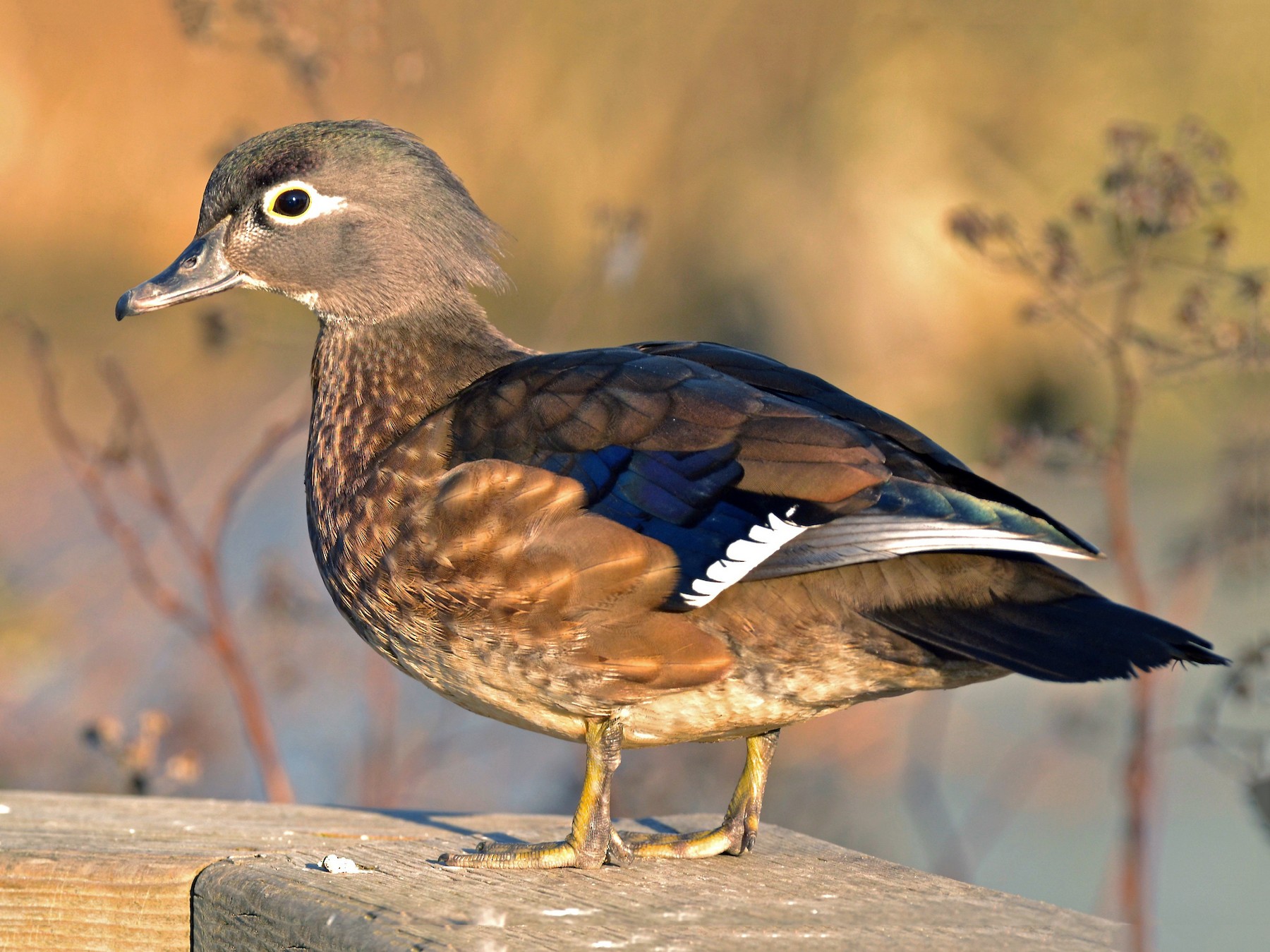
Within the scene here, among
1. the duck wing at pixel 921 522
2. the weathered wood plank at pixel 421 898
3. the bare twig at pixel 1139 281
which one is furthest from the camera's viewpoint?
the bare twig at pixel 1139 281

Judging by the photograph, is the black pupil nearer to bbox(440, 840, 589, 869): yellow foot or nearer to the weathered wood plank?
the weathered wood plank

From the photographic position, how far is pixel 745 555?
212 cm

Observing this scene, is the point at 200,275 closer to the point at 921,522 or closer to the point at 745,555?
the point at 745,555

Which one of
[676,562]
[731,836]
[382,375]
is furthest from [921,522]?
[382,375]

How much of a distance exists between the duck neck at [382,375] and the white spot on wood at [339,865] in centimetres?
68

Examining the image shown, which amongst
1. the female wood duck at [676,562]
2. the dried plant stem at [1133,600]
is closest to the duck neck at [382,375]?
the female wood duck at [676,562]

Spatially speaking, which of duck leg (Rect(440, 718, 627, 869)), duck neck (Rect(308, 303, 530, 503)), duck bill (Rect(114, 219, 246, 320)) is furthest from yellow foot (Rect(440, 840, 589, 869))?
duck bill (Rect(114, 219, 246, 320))

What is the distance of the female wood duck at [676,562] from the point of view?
81.7 inches

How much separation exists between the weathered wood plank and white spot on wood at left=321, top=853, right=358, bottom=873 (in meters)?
0.02

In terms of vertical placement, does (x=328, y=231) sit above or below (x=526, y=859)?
above

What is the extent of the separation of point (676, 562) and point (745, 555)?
0.36 ft

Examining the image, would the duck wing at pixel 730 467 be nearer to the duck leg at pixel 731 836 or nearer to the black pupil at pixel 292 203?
the duck leg at pixel 731 836

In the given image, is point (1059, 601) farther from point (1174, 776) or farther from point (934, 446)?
point (1174, 776)

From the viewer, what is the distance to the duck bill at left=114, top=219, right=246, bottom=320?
2.86 metres
